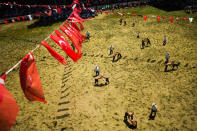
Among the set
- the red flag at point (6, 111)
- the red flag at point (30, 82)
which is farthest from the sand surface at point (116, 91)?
the red flag at point (6, 111)

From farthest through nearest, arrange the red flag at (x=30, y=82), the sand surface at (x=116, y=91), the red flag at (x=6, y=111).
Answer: the sand surface at (x=116, y=91) < the red flag at (x=30, y=82) < the red flag at (x=6, y=111)

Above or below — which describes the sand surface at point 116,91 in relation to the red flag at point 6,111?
below

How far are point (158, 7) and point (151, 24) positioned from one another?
1177 centimetres

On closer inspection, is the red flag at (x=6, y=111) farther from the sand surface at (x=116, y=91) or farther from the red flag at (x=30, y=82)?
the sand surface at (x=116, y=91)

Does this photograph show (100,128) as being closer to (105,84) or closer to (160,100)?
(105,84)

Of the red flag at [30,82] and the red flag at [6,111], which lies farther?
the red flag at [30,82]

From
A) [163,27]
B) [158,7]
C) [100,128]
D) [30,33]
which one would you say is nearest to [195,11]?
[158,7]

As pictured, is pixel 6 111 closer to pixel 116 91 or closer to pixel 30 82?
pixel 30 82

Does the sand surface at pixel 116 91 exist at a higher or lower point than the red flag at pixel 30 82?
lower

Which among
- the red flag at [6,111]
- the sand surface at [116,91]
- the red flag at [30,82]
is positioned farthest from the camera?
the sand surface at [116,91]

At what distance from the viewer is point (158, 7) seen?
30438mm

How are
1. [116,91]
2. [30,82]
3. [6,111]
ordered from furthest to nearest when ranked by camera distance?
[116,91], [30,82], [6,111]

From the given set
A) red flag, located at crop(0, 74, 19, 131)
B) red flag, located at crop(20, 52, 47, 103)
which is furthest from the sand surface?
red flag, located at crop(0, 74, 19, 131)

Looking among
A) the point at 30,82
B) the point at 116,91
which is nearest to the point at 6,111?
the point at 30,82
